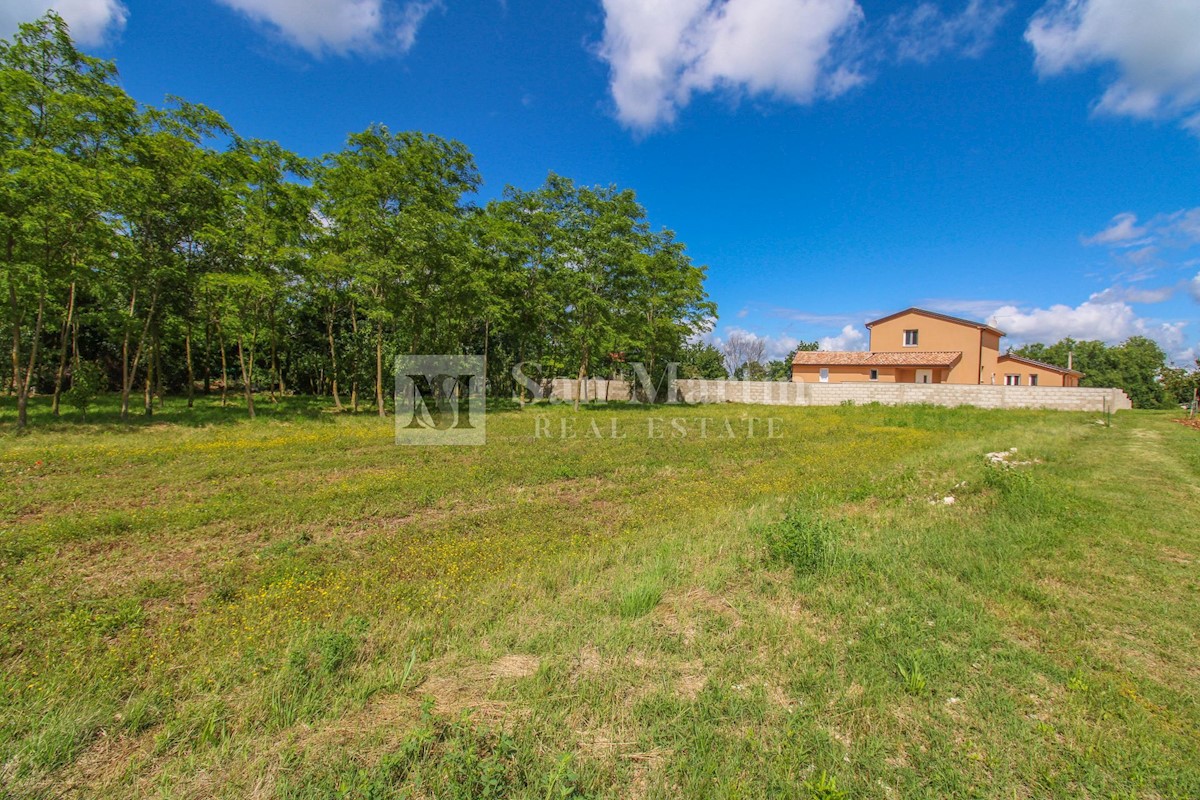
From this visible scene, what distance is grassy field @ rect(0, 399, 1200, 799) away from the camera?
2.02 meters

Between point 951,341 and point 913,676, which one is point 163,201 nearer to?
point 913,676

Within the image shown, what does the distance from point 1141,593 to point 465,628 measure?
5358 millimetres

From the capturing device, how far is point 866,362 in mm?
30828

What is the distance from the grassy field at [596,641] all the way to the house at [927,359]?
2651 centimetres

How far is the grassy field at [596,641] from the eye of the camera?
2.02 metres

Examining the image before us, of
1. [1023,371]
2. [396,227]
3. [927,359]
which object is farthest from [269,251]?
[1023,371]

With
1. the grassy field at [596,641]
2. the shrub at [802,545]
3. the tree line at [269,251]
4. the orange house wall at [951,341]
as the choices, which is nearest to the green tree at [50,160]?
the tree line at [269,251]

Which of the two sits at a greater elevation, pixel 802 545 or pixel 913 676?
pixel 802 545

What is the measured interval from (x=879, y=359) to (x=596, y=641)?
34.2m

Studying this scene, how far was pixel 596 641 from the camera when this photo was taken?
118 inches

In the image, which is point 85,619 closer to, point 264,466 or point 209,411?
point 264,466

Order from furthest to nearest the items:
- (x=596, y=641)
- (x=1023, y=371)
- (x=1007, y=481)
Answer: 1. (x=1023, y=371)
2. (x=1007, y=481)
3. (x=596, y=641)

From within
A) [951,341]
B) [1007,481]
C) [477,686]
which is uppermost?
[951,341]

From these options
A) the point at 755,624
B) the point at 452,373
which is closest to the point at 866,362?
the point at 452,373
